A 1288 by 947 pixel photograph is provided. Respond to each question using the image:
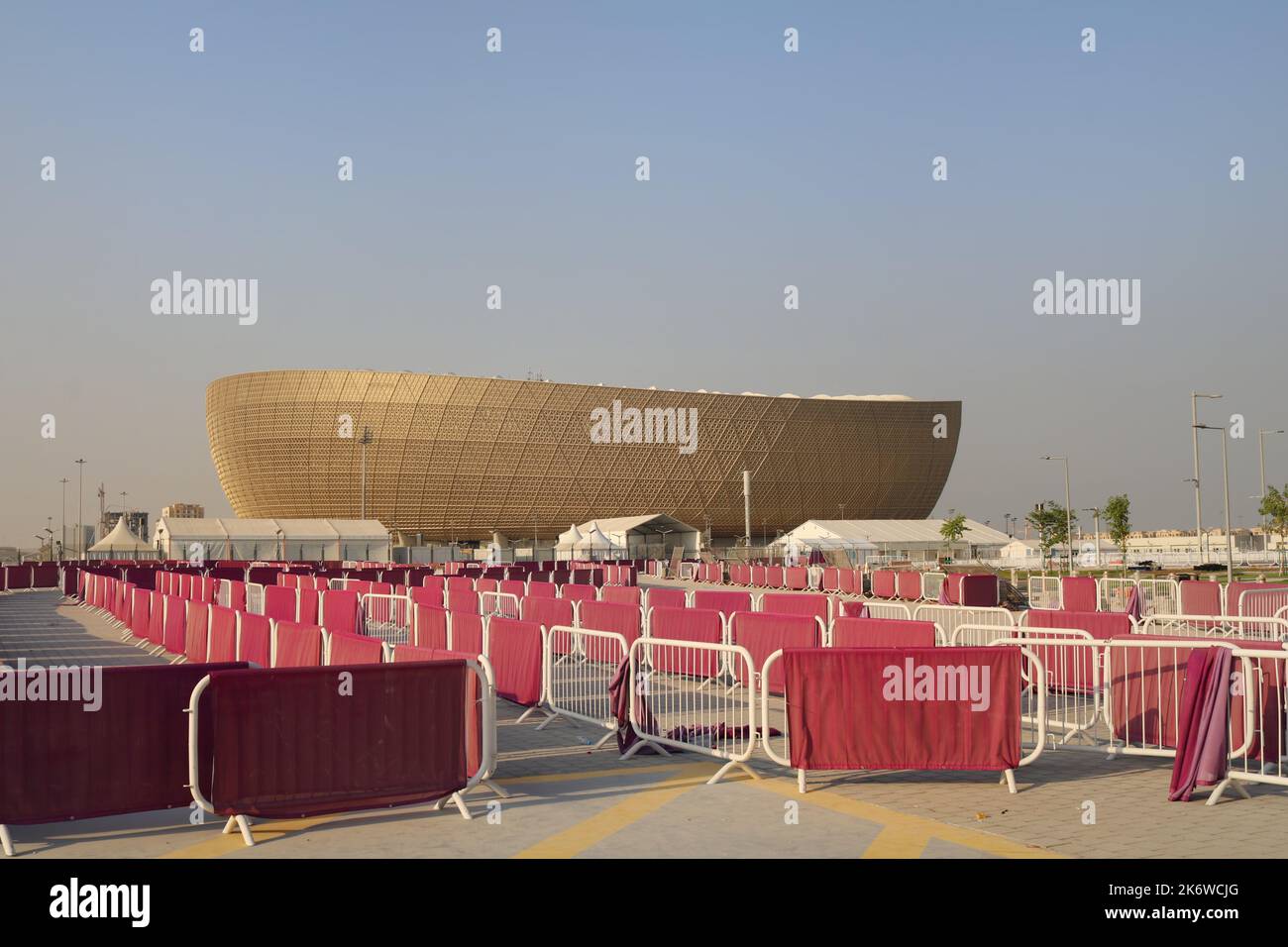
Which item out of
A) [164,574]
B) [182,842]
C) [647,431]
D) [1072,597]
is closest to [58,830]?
[182,842]

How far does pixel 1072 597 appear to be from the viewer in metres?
24.4

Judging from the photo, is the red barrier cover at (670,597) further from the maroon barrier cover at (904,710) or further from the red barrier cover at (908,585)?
the red barrier cover at (908,585)

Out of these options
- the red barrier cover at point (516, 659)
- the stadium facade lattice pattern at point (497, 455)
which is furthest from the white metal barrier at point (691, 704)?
the stadium facade lattice pattern at point (497, 455)

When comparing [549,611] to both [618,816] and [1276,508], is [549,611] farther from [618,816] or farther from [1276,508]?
[1276,508]

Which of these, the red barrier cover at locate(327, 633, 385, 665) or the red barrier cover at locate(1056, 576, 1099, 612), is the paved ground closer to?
the red barrier cover at locate(327, 633, 385, 665)

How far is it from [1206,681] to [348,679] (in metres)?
6.19

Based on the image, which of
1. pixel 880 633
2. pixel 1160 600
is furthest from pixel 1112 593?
pixel 880 633

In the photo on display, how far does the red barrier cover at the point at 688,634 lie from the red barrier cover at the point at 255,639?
4412 millimetres

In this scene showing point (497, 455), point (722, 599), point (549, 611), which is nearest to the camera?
point (549, 611)

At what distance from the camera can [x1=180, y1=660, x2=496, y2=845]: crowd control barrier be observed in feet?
24.7

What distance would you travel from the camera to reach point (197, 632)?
1709 centimetres

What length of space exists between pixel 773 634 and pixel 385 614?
390 inches

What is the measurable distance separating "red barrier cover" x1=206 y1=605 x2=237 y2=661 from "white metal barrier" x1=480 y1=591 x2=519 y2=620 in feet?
15.4
